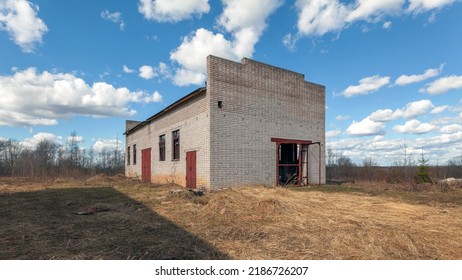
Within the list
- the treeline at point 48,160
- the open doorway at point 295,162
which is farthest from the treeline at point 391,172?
the treeline at point 48,160

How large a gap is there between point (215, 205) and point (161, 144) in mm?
13381

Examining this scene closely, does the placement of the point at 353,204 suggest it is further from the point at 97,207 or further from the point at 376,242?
the point at 97,207

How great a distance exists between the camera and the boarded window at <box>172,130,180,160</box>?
17906 millimetres

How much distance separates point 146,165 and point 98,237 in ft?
61.3

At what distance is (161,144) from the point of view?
2106 centimetres

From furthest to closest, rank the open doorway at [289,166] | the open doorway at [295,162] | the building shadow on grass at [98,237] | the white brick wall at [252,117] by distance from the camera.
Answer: the open doorway at [289,166] < the open doorway at [295,162] < the white brick wall at [252,117] < the building shadow on grass at [98,237]

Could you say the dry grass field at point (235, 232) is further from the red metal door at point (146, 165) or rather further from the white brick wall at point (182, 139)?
the red metal door at point (146, 165)

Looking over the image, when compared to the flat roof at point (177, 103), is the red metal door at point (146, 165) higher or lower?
lower

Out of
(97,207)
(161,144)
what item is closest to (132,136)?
(161,144)

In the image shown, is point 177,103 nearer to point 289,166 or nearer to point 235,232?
point 289,166

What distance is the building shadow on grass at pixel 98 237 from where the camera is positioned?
4855 mm

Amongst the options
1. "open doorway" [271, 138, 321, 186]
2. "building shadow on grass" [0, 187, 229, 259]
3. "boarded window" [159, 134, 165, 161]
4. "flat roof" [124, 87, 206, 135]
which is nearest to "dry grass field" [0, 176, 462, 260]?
"building shadow on grass" [0, 187, 229, 259]

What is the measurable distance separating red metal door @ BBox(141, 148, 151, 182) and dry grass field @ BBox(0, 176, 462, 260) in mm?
13336

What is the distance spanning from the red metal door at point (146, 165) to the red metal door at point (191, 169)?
8246 millimetres
